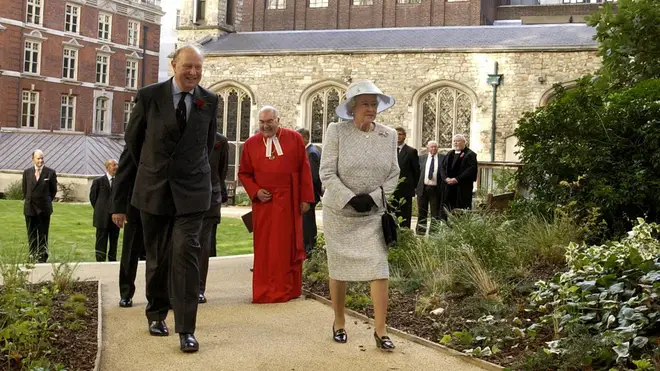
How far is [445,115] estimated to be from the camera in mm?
27672

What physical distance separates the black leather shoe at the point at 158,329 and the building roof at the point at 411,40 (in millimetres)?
21829

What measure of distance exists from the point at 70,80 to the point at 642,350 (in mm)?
43814

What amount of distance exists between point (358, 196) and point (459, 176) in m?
7.62

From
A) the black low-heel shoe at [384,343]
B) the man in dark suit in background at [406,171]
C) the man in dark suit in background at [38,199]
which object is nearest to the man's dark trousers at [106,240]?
the man in dark suit in background at [38,199]

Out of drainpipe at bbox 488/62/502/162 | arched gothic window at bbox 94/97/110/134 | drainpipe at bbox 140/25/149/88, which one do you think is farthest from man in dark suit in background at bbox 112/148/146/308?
drainpipe at bbox 140/25/149/88

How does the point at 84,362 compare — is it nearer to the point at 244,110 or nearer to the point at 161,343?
the point at 161,343

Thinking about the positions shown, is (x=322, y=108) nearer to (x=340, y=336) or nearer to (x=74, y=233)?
(x=74, y=233)

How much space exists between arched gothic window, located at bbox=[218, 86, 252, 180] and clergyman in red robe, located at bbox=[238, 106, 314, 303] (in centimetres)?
2183

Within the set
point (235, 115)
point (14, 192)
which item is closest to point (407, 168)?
point (235, 115)

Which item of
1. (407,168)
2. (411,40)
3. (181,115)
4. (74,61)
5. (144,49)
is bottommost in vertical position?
(407,168)

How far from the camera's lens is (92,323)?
21.1 ft

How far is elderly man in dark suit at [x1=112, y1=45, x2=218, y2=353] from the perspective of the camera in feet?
18.6

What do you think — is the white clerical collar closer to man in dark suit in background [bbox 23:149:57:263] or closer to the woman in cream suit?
the woman in cream suit

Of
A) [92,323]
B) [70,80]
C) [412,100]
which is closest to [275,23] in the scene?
[70,80]
